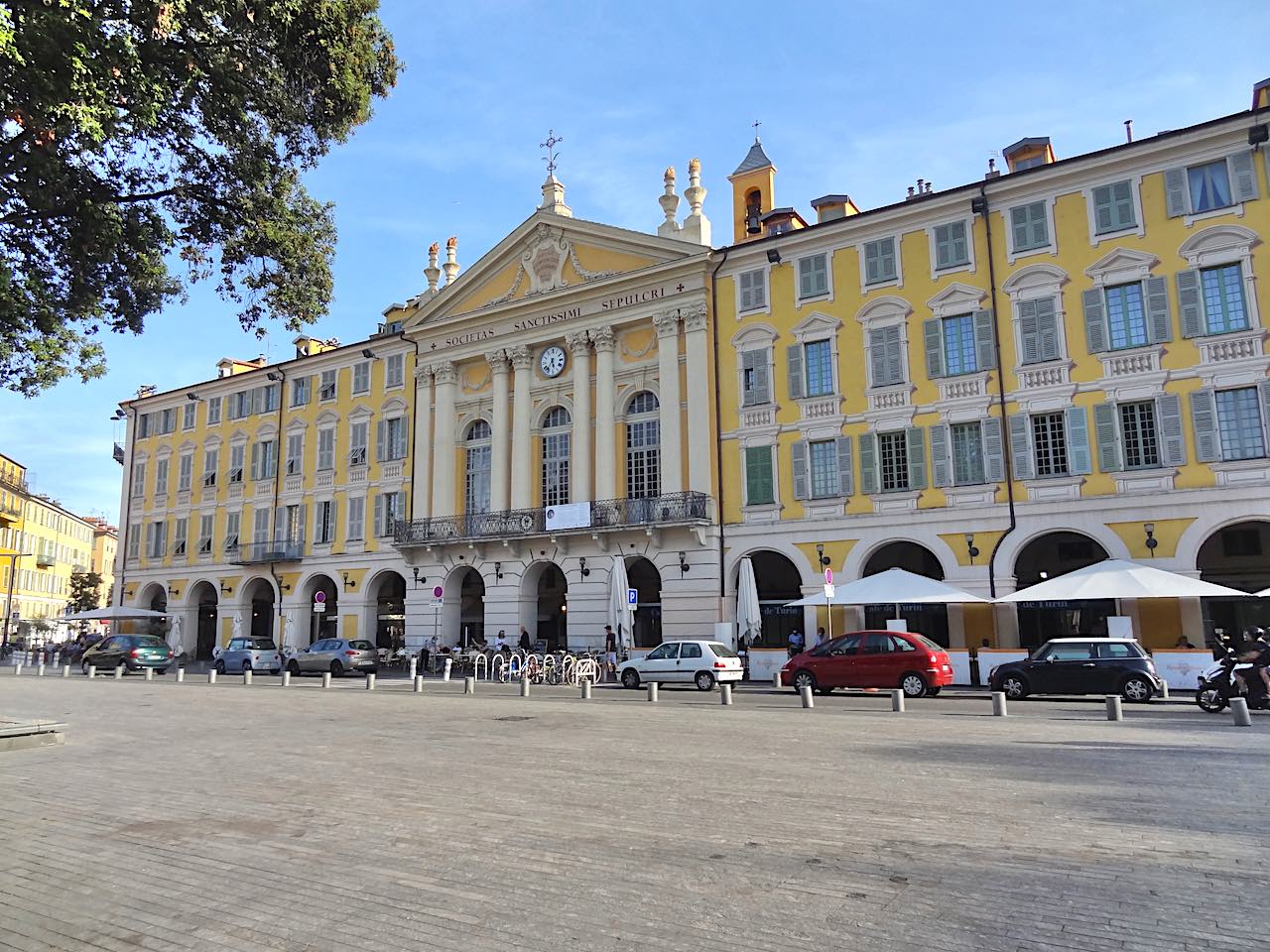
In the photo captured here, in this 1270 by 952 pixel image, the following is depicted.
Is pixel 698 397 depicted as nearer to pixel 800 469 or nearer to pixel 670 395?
pixel 670 395

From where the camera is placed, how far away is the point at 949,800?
8383mm

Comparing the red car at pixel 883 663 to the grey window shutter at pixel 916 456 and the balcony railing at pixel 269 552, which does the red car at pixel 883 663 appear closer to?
the grey window shutter at pixel 916 456

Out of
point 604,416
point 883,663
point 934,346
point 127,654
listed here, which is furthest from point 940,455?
point 127,654

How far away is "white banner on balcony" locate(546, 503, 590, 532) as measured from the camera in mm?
32594

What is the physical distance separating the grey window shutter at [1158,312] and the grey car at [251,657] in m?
31.5

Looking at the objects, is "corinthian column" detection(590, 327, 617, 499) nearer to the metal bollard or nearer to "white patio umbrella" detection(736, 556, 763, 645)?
"white patio umbrella" detection(736, 556, 763, 645)

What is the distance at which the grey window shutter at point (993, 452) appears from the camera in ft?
85.7

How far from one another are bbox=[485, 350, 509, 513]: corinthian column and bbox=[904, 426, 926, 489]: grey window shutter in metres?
15.5

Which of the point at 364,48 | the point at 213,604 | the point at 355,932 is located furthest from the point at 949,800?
the point at 213,604

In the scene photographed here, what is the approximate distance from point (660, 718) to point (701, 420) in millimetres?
16246

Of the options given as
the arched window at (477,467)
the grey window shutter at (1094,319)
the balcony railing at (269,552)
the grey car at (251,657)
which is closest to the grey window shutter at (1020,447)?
the grey window shutter at (1094,319)

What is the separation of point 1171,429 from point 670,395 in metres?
15.3

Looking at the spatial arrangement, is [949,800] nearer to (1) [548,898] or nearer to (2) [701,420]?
(1) [548,898]

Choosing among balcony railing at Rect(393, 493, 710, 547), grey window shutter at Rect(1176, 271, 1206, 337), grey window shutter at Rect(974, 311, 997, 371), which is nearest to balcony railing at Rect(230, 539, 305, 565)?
balcony railing at Rect(393, 493, 710, 547)
